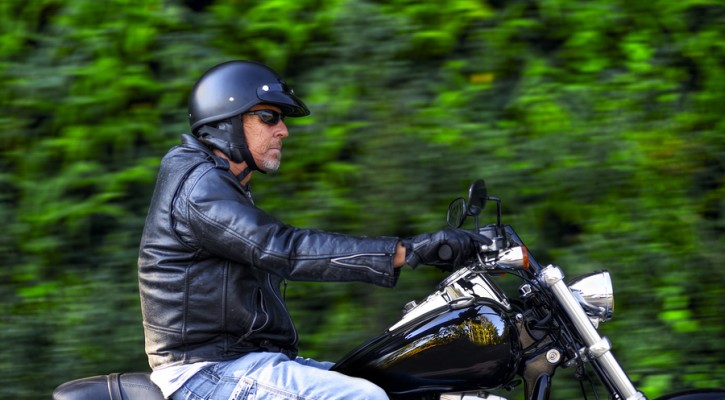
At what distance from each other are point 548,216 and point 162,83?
2.09 metres

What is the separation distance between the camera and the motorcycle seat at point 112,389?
297 centimetres

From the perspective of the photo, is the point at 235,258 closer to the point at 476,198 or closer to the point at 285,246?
the point at 285,246

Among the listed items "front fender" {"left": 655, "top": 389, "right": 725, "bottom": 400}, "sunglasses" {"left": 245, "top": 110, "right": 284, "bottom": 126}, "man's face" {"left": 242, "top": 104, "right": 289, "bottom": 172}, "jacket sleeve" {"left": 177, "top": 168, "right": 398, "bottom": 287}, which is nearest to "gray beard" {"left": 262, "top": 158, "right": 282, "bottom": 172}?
"man's face" {"left": 242, "top": 104, "right": 289, "bottom": 172}

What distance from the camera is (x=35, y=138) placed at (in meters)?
5.16

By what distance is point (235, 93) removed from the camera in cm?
329

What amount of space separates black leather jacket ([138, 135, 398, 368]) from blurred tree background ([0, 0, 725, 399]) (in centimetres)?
170

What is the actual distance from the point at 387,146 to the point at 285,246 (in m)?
2.01

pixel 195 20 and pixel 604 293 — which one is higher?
pixel 195 20

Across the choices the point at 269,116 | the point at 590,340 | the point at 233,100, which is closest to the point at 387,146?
the point at 269,116

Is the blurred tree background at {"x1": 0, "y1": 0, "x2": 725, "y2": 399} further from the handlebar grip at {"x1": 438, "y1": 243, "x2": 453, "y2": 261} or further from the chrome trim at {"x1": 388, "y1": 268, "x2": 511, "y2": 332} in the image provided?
the handlebar grip at {"x1": 438, "y1": 243, "x2": 453, "y2": 261}

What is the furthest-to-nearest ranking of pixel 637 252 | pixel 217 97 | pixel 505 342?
pixel 637 252, pixel 217 97, pixel 505 342

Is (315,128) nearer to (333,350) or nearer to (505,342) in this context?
(333,350)

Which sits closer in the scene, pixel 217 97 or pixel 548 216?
pixel 217 97

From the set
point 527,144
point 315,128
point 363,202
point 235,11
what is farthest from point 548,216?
point 235,11
